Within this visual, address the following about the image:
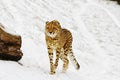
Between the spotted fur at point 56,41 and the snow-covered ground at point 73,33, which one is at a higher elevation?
the spotted fur at point 56,41

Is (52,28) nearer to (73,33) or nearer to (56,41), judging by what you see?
(56,41)

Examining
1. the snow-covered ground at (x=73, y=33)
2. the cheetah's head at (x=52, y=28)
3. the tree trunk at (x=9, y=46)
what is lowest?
the snow-covered ground at (x=73, y=33)

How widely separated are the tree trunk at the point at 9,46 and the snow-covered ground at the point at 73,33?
0.31m

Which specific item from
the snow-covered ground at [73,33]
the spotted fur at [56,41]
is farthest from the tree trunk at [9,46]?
the spotted fur at [56,41]

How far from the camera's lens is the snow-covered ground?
1234cm

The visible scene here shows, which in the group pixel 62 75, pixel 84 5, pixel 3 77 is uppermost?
pixel 3 77

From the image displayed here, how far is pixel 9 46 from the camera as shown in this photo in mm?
12039

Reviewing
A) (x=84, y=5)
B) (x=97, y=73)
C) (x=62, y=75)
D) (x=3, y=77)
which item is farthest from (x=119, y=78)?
(x=84, y=5)

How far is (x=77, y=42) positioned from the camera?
19391mm

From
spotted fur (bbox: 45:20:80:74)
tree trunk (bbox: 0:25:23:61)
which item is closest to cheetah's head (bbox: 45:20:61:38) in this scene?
spotted fur (bbox: 45:20:80:74)

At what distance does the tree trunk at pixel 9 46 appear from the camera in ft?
38.9

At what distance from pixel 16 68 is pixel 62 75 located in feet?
5.41

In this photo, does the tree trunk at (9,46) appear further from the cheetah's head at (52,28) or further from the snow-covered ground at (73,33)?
the cheetah's head at (52,28)

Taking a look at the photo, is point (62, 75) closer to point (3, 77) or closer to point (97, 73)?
point (3, 77)
